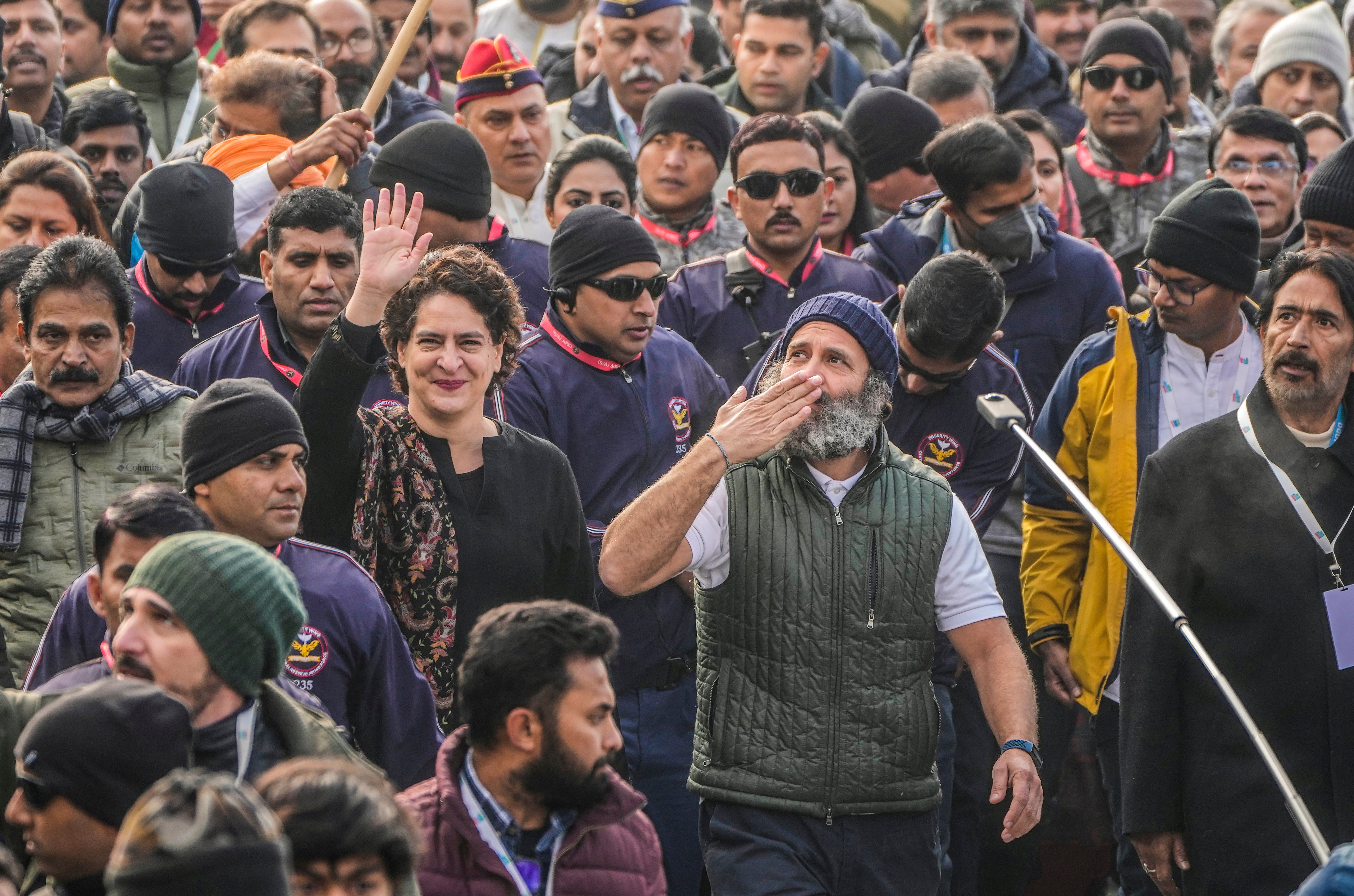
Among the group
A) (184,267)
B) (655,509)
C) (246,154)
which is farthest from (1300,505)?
(246,154)

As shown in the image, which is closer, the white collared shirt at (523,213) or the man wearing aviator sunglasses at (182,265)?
the man wearing aviator sunglasses at (182,265)

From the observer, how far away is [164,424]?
18.2 ft

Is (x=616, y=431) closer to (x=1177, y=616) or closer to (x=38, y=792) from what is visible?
(x=1177, y=616)

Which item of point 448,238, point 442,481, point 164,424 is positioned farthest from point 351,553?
point 448,238

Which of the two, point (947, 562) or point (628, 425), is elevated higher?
point (628, 425)

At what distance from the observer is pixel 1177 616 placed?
16.1ft

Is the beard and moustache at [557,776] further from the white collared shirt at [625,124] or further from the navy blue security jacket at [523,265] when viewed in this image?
the white collared shirt at [625,124]

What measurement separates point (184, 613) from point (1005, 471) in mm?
3486

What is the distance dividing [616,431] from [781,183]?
1.59m

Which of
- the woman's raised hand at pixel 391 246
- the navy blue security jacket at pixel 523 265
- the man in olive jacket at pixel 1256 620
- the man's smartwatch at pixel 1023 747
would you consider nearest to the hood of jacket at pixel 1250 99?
the man in olive jacket at pixel 1256 620

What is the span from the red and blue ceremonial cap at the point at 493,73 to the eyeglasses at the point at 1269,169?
10.4ft

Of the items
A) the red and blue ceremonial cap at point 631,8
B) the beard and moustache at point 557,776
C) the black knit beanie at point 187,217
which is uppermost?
the red and blue ceremonial cap at point 631,8

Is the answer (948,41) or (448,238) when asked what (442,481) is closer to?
(448,238)

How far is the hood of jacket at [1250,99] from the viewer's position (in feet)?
34.0
